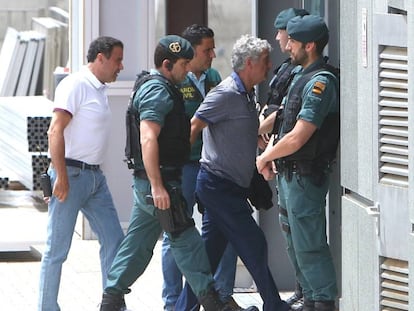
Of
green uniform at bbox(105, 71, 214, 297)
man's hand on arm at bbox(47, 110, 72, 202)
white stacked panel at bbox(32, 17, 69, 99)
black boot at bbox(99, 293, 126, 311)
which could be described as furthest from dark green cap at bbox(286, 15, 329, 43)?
white stacked panel at bbox(32, 17, 69, 99)

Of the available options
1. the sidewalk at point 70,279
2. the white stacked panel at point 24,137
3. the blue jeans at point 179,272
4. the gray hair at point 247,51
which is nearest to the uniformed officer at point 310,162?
the gray hair at point 247,51

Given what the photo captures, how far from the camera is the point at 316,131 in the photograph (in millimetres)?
7805

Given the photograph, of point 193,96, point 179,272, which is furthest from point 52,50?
point 179,272

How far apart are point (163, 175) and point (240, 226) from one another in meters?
0.61

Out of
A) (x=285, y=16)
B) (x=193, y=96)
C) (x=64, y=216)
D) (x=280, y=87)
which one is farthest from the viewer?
(x=193, y=96)

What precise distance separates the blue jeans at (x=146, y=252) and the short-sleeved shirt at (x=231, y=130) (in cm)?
35

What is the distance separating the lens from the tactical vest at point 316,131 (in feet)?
25.6

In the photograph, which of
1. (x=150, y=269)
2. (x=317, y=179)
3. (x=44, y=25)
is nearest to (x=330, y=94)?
(x=317, y=179)

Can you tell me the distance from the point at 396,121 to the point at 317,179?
1366 mm

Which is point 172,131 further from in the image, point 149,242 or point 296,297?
point 296,297

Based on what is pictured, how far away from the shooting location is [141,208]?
8.12 metres

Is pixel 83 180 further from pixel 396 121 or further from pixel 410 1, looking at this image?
pixel 410 1

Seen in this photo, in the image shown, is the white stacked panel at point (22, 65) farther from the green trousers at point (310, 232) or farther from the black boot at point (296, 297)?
the green trousers at point (310, 232)

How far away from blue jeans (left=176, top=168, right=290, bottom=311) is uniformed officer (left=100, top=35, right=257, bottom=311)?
24 cm
